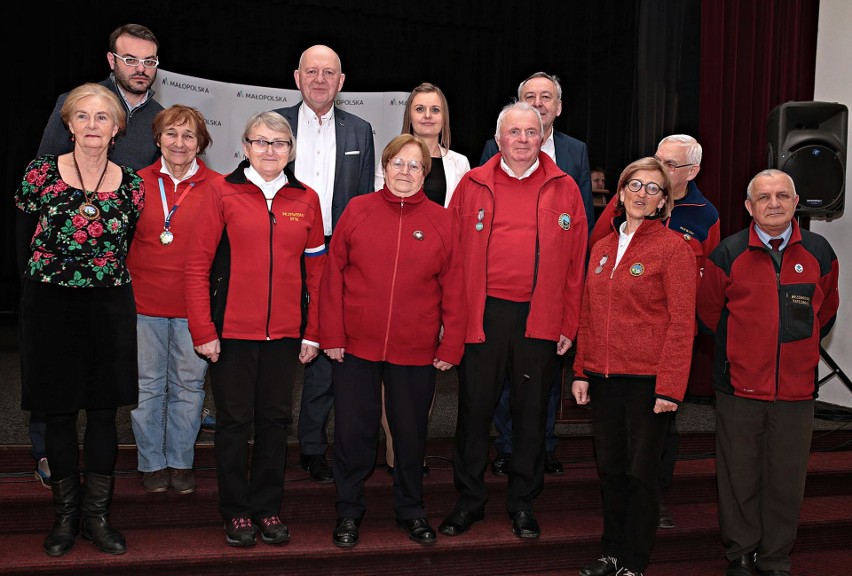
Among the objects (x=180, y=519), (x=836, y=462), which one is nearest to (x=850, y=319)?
(x=836, y=462)

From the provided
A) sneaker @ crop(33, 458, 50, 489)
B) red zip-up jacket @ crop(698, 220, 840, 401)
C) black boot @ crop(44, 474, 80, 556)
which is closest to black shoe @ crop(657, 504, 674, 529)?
red zip-up jacket @ crop(698, 220, 840, 401)

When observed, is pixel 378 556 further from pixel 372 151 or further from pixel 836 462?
pixel 836 462

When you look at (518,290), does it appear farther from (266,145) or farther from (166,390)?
(166,390)

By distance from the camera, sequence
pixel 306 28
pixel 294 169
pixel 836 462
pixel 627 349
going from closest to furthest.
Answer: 1. pixel 627 349
2. pixel 294 169
3. pixel 836 462
4. pixel 306 28

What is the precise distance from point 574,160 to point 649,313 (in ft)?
3.04

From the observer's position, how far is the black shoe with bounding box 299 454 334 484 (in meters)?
3.16

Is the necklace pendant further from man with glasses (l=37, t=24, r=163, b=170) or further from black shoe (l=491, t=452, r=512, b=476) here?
black shoe (l=491, t=452, r=512, b=476)

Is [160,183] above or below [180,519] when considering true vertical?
above

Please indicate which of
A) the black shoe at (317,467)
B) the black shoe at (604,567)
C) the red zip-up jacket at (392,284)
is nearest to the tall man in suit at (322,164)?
the black shoe at (317,467)

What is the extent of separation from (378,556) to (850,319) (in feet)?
13.2

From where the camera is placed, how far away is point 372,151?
3311 millimetres

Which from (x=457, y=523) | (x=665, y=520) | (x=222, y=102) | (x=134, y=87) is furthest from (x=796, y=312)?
(x=222, y=102)

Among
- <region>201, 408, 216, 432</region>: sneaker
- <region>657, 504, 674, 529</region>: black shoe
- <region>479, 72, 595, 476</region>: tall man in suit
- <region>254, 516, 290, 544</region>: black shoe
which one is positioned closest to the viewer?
<region>254, 516, 290, 544</region>: black shoe

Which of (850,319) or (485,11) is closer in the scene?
(850,319)
